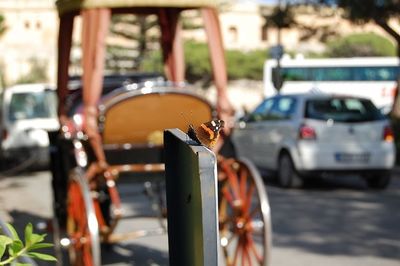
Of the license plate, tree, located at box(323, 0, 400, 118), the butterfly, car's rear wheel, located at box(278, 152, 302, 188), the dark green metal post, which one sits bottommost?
car's rear wheel, located at box(278, 152, 302, 188)

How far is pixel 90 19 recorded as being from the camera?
7023 mm

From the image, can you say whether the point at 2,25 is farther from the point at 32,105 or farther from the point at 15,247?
the point at 15,247

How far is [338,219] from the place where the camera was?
36.3 ft

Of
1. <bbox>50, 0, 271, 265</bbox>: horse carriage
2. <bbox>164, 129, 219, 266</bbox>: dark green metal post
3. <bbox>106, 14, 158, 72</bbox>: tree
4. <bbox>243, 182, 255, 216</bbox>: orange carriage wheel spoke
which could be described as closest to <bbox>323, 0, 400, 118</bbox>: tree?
<bbox>50, 0, 271, 265</bbox>: horse carriage

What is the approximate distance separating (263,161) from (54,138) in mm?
7553

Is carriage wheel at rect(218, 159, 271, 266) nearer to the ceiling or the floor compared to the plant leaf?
nearer to the floor

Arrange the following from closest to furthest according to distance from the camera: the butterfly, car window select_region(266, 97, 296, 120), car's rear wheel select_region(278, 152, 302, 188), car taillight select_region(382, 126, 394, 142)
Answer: the butterfly < car taillight select_region(382, 126, 394, 142) < car's rear wheel select_region(278, 152, 302, 188) < car window select_region(266, 97, 296, 120)

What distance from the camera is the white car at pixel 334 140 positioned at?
14297 mm

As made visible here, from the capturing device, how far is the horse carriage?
6.76 m

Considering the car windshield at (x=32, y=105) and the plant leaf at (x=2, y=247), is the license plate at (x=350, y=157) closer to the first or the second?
the car windshield at (x=32, y=105)

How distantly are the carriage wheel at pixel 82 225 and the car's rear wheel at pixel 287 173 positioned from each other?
7844mm

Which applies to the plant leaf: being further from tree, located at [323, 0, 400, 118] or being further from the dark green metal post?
tree, located at [323, 0, 400, 118]

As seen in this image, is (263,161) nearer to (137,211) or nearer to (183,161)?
(137,211)

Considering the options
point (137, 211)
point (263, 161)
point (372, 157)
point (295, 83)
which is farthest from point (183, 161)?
point (295, 83)
